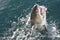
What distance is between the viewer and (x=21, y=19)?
11750mm

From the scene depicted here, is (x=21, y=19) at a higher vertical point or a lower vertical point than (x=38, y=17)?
lower

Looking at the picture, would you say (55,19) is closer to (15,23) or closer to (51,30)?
(51,30)

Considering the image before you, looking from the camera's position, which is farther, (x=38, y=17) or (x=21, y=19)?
(x=21, y=19)

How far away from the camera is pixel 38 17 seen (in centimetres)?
1034

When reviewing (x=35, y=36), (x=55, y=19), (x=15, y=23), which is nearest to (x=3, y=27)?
(x=15, y=23)

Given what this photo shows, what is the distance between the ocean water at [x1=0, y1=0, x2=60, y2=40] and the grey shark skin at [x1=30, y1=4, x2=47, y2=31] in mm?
315

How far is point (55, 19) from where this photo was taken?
457 inches

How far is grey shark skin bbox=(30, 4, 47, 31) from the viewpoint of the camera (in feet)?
33.5

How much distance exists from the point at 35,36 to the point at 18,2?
280cm

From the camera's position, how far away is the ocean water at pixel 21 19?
10.8 m

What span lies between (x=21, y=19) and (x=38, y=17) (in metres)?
1.57

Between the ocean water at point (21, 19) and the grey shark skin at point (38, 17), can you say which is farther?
the ocean water at point (21, 19)

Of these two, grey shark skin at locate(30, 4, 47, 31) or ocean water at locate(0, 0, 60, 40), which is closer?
grey shark skin at locate(30, 4, 47, 31)

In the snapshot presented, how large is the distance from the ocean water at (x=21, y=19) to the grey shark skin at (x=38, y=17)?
1.03 feet
